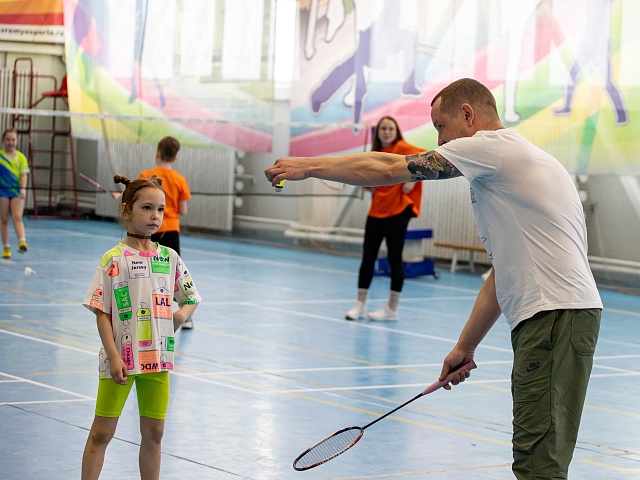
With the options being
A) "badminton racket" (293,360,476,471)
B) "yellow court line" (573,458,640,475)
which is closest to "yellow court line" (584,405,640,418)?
"yellow court line" (573,458,640,475)

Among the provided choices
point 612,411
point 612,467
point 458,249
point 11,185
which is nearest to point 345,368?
point 612,411

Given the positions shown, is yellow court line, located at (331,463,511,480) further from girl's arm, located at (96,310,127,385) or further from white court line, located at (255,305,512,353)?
white court line, located at (255,305,512,353)

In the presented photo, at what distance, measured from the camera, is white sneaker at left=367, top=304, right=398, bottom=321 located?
11234mm

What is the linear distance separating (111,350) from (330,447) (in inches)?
38.2

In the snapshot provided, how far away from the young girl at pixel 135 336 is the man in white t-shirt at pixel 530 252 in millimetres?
1169

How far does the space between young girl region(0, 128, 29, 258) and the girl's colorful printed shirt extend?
1087 centimetres

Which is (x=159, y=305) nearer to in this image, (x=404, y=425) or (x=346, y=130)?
(x=404, y=425)

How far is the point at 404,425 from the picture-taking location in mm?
6824

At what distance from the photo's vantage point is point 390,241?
11203 mm

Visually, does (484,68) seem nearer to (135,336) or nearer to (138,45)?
(138,45)

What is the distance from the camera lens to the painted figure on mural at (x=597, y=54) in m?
14.6

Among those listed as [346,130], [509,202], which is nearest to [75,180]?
[346,130]

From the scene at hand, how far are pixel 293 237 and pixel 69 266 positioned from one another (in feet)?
19.0

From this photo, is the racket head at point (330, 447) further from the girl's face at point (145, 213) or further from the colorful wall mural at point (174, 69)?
the colorful wall mural at point (174, 69)
